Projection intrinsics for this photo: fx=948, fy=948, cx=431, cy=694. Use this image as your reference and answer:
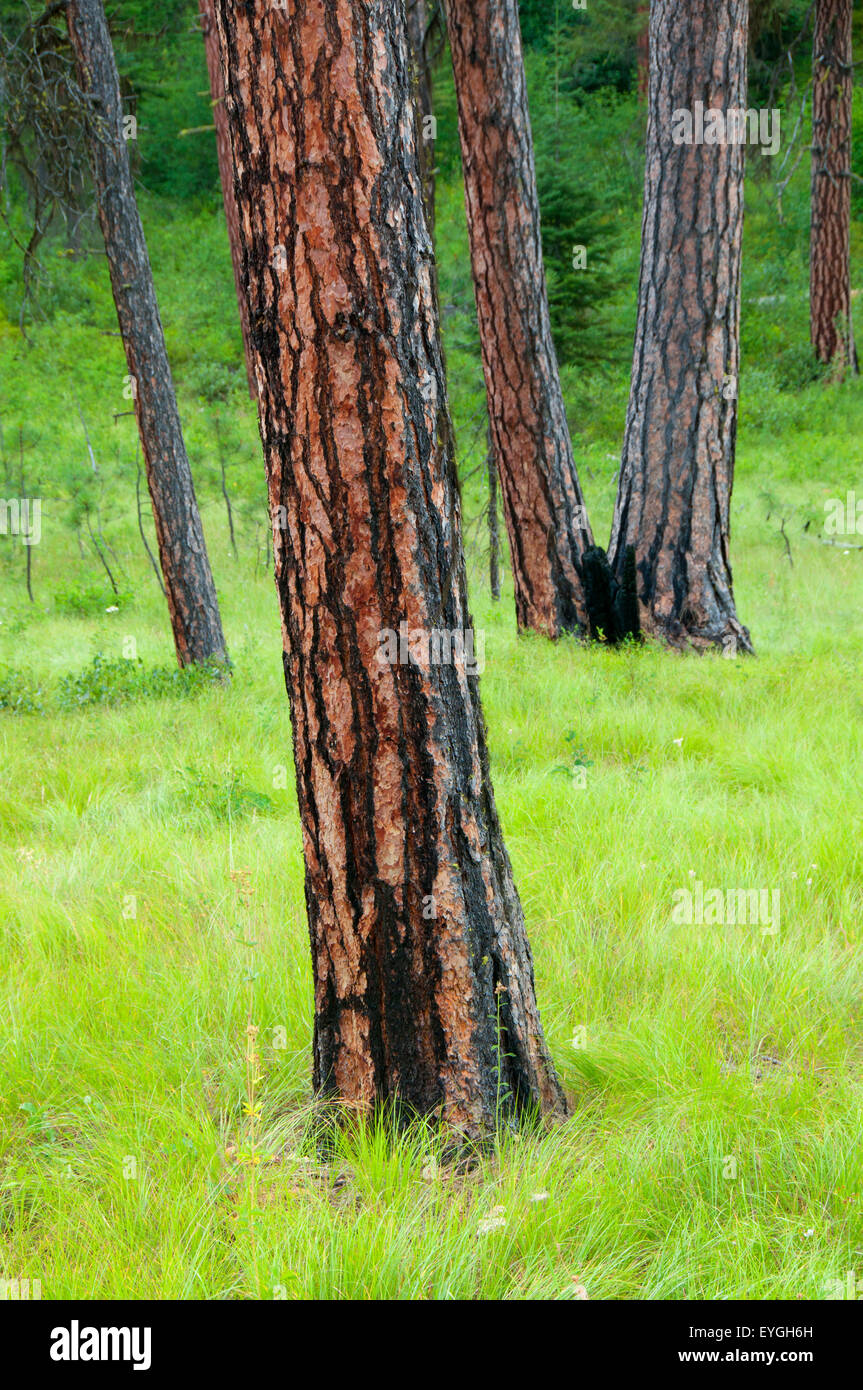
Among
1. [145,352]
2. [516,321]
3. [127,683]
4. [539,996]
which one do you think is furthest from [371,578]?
[145,352]

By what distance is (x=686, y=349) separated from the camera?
645 cm

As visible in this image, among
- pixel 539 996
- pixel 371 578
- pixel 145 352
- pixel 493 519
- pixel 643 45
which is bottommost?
pixel 539 996

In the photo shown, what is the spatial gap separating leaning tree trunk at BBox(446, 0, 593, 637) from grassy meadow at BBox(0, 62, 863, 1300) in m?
0.57

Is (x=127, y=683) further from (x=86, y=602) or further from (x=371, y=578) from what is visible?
(x=371, y=578)

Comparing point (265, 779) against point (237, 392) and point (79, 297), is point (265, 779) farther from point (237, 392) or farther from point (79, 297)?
point (79, 297)

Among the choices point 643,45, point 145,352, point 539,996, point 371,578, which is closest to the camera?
point 371,578

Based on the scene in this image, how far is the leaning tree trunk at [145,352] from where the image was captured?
6.58 meters

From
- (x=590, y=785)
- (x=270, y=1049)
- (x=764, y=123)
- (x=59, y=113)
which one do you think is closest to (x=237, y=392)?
(x=764, y=123)

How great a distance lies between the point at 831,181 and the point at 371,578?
17.6 m

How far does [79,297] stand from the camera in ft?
70.5

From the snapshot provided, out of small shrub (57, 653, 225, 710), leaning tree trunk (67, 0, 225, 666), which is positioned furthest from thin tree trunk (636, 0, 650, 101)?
small shrub (57, 653, 225, 710)

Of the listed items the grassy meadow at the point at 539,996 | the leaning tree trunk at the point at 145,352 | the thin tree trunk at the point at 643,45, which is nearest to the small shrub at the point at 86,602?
the grassy meadow at the point at 539,996

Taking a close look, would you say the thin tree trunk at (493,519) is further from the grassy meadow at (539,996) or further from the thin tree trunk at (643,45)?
the thin tree trunk at (643,45)

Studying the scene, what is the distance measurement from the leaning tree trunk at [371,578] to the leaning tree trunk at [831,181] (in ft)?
55.4
